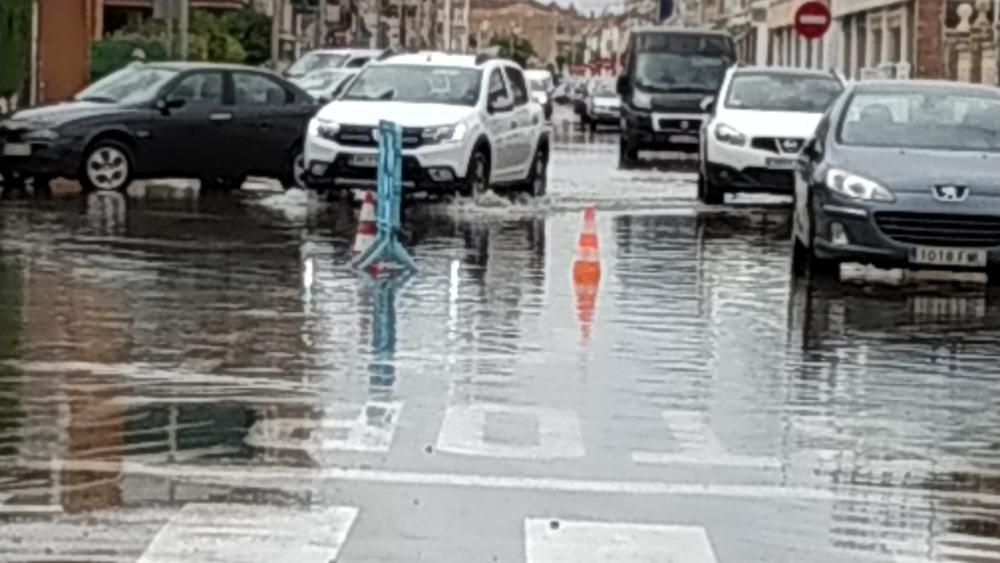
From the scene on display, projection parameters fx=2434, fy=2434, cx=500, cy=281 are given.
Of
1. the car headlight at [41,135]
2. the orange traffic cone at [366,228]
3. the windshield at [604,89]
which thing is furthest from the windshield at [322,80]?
the windshield at [604,89]

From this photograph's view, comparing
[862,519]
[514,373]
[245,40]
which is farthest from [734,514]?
[245,40]

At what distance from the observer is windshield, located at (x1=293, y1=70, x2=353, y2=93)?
131ft

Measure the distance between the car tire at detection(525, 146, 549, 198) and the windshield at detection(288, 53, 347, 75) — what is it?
15.0 meters

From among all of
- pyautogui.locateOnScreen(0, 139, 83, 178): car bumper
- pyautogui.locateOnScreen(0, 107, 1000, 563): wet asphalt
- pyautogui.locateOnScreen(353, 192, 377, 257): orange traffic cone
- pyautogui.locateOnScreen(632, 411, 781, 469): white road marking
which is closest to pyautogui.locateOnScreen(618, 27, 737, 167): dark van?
pyautogui.locateOnScreen(0, 139, 83, 178): car bumper

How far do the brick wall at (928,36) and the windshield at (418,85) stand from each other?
37.0 meters

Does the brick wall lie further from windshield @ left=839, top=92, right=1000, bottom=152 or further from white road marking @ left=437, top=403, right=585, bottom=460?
white road marking @ left=437, top=403, right=585, bottom=460

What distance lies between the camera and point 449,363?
42.0 feet

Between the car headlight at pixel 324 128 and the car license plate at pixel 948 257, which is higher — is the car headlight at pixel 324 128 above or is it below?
above

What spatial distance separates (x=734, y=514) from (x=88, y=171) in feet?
62.0

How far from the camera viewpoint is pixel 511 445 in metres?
10.2

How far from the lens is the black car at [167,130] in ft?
87.3

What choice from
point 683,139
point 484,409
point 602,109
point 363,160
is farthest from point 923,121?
point 602,109

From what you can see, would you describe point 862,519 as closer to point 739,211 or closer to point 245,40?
point 739,211

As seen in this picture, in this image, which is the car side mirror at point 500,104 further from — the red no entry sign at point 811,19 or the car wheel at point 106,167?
the red no entry sign at point 811,19
